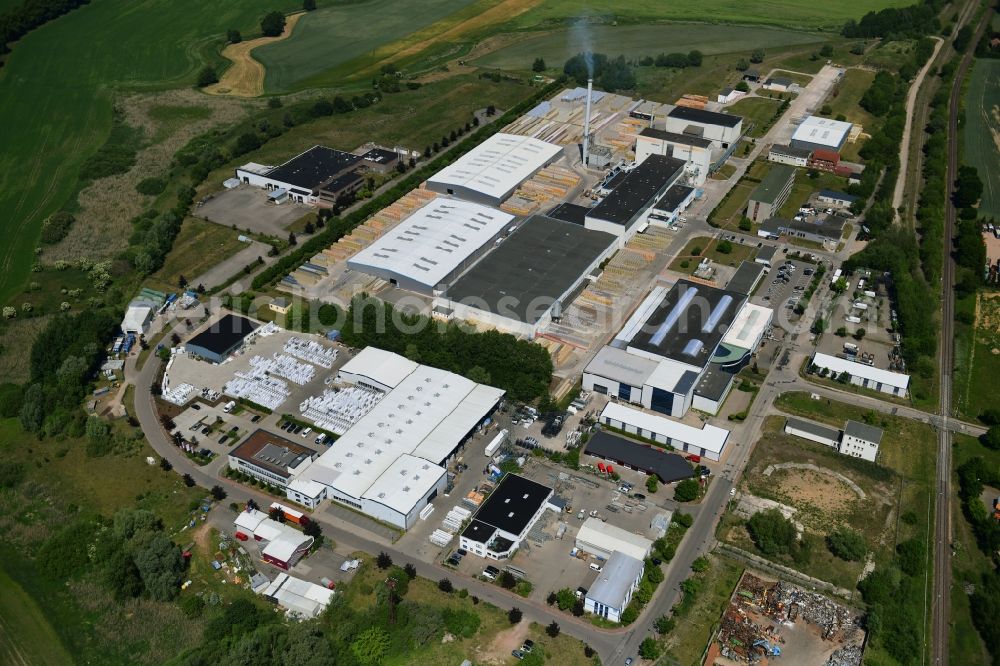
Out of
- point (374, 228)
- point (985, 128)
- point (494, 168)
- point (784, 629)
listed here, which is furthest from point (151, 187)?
point (985, 128)

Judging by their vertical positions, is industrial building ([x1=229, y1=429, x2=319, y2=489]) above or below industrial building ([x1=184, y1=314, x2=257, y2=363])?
below

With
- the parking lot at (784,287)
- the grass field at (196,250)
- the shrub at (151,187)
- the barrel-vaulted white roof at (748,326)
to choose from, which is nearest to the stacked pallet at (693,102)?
the parking lot at (784,287)

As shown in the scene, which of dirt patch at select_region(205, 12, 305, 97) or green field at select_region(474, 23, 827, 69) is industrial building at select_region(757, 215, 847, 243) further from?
dirt patch at select_region(205, 12, 305, 97)

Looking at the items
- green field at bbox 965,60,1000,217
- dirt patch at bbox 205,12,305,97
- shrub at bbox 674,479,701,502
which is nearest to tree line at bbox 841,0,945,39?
green field at bbox 965,60,1000,217

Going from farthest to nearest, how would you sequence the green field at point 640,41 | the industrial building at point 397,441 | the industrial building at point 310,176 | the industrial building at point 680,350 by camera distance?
the green field at point 640,41 < the industrial building at point 310,176 < the industrial building at point 680,350 < the industrial building at point 397,441

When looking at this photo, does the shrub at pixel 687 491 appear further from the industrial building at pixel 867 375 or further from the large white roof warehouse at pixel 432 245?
the large white roof warehouse at pixel 432 245

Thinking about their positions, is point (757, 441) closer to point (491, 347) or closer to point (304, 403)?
point (491, 347)

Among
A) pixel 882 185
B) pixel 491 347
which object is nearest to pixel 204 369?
pixel 491 347
